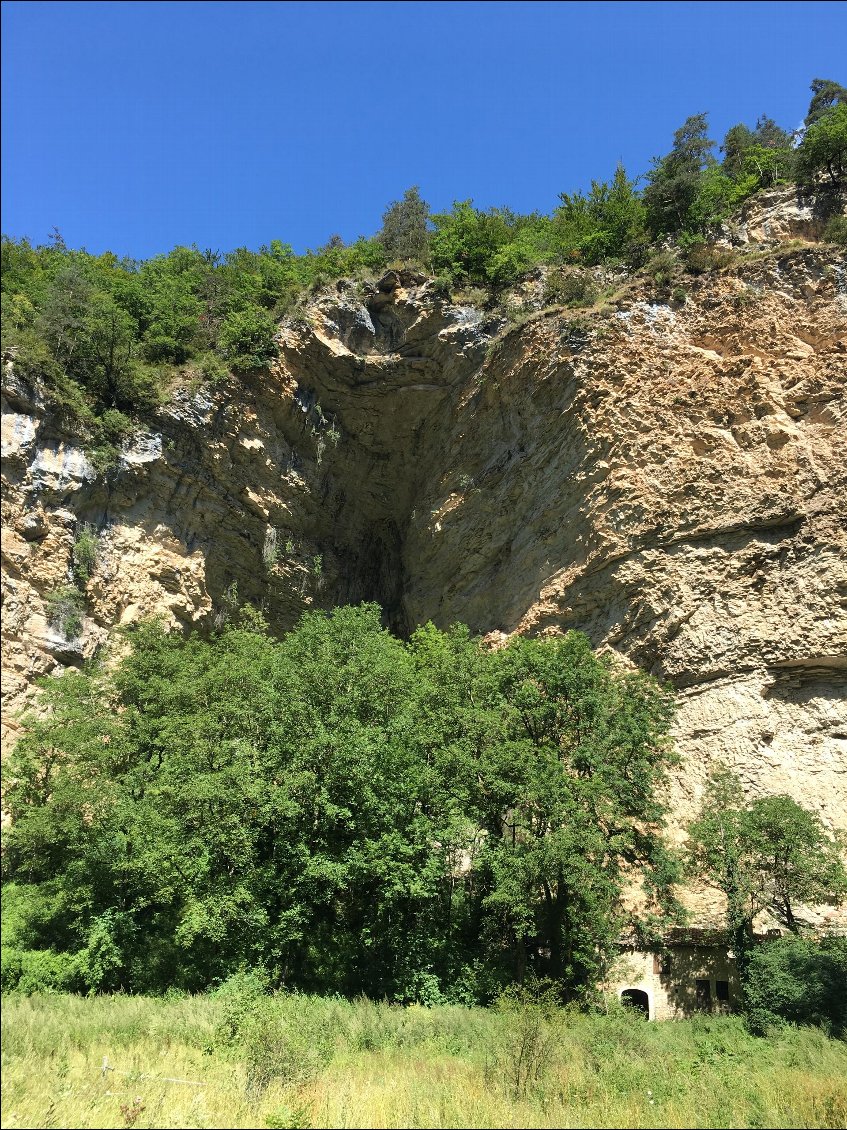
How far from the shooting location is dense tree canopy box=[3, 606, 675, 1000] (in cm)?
1292

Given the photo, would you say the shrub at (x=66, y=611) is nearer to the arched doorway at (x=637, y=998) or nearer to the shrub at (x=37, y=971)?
the shrub at (x=37, y=971)

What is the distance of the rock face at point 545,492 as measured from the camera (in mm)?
17172

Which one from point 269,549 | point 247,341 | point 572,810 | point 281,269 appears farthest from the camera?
point 281,269

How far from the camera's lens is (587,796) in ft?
45.0

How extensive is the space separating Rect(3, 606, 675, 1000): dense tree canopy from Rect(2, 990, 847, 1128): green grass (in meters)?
2.02

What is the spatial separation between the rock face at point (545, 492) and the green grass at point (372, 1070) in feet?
23.6

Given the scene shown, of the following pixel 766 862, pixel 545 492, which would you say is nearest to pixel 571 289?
pixel 545 492

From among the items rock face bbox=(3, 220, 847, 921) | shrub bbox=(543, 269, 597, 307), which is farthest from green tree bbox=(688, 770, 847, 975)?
shrub bbox=(543, 269, 597, 307)

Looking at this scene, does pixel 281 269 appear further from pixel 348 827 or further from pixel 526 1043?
pixel 526 1043

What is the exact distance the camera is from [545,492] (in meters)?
21.3

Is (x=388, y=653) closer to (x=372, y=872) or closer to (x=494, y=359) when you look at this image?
(x=372, y=872)

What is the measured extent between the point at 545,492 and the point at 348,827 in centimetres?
1188

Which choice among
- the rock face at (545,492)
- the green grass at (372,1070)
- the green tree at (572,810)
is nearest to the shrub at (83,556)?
the rock face at (545,492)

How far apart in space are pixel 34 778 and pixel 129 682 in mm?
2873
